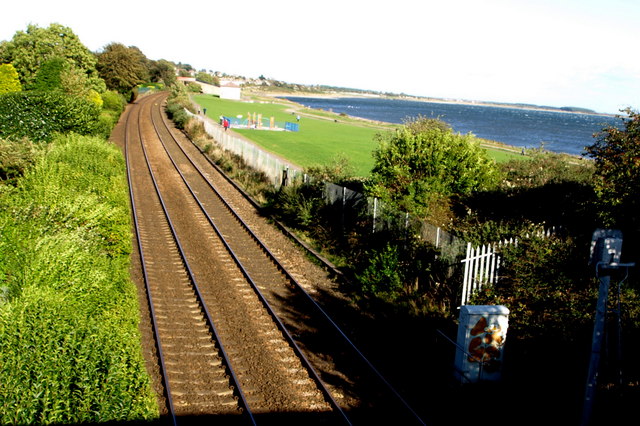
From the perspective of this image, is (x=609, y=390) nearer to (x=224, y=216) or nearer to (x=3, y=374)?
(x=3, y=374)

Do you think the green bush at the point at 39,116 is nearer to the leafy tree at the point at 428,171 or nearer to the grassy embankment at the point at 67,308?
the grassy embankment at the point at 67,308

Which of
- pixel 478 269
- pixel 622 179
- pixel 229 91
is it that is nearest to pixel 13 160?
pixel 478 269

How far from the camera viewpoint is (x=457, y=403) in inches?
362

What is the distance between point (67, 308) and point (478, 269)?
8401 mm

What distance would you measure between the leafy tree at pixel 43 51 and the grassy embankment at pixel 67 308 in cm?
4113

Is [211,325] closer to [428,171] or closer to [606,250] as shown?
[606,250]

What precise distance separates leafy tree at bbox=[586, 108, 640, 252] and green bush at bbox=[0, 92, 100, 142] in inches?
965

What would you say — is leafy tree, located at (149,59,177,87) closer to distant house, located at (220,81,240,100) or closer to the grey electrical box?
distant house, located at (220,81,240,100)

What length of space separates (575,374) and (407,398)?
284 centimetres

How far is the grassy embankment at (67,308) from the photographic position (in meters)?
6.17

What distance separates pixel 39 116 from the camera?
28922 millimetres

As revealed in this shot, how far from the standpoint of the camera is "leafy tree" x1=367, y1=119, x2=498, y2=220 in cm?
1709

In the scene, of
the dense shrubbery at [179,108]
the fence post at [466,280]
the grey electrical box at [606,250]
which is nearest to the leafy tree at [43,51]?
the dense shrubbery at [179,108]

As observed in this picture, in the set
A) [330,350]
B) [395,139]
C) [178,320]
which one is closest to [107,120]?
[395,139]
